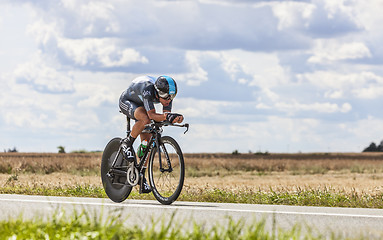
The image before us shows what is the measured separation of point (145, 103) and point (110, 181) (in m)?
2.02

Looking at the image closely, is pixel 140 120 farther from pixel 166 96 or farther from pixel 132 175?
pixel 132 175

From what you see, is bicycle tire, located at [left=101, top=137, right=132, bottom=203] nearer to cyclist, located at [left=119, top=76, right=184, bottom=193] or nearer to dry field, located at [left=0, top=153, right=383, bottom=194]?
cyclist, located at [left=119, top=76, right=184, bottom=193]

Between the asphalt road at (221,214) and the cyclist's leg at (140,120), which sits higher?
the cyclist's leg at (140,120)

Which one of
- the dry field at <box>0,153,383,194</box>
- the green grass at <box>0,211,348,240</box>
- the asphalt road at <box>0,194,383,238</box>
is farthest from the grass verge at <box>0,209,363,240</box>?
the dry field at <box>0,153,383,194</box>

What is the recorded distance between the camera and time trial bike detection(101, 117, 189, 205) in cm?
1087

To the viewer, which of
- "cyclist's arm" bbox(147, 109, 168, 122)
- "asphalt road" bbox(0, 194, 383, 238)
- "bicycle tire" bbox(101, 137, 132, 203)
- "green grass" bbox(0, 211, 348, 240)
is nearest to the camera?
"green grass" bbox(0, 211, 348, 240)

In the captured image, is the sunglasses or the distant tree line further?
the distant tree line

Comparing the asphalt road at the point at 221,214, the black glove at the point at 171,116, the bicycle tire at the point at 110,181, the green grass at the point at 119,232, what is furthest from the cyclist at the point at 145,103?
the green grass at the point at 119,232

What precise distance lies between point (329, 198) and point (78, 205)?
4.92m

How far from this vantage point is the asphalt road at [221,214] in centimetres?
849

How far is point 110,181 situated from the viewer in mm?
12305

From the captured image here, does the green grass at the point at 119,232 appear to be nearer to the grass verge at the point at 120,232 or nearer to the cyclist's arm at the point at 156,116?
the grass verge at the point at 120,232

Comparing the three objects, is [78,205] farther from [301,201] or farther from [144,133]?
[301,201]

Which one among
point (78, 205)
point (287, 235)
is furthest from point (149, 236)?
point (78, 205)
